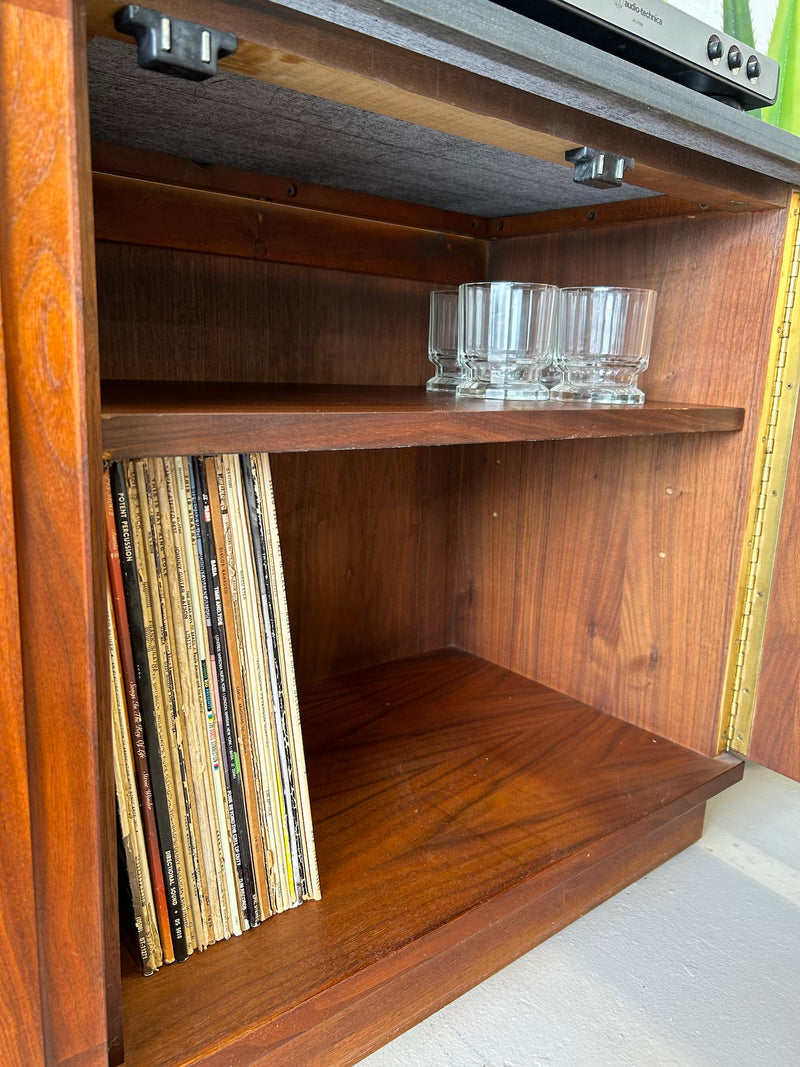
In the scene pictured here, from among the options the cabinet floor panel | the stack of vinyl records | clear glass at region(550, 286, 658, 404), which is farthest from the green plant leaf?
the stack of vinyl records

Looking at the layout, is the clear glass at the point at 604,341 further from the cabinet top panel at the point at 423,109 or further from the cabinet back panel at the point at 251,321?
the cabinet back panel at the point at 251,321

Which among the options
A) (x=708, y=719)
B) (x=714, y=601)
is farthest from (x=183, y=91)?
(x=708, y=719)

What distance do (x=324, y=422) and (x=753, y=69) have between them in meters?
0.58

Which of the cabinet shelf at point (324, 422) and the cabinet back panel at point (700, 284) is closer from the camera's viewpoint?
the cabinet shelf at point (324, 422)

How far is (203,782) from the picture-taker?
0.65 meters

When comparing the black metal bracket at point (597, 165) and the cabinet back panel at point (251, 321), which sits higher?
the black metal bracket at point (597, 165)

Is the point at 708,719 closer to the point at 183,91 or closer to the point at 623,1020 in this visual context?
the point at 623,1020

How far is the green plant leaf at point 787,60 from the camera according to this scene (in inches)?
48.2

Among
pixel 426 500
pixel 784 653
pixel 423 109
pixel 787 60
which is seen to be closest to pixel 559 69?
pixel 423 109

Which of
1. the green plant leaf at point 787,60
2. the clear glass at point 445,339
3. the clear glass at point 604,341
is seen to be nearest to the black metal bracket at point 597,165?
the clear glass at point 604,341

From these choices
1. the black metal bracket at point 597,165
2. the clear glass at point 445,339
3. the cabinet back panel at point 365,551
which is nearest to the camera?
the black metal bracket at point 597,165

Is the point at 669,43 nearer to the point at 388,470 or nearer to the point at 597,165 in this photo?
the point at 597,165

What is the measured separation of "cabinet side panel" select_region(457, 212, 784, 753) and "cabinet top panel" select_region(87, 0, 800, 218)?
98 millimetres

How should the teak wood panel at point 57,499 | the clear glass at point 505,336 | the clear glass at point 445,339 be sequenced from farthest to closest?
the clear glass at point 445,339 → the clear glass at point 505,336 → the teak wood panel at point 57,499
